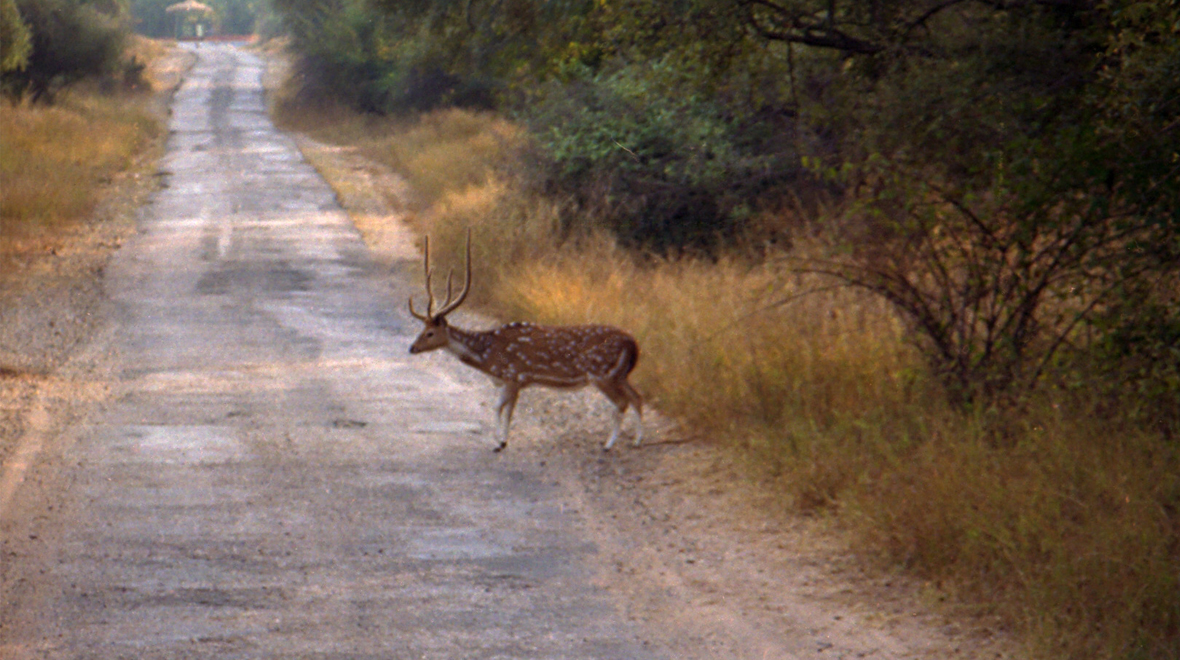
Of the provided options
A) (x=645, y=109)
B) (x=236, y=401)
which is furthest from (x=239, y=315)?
(x=645, y=109)

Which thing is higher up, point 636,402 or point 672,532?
point 636,402

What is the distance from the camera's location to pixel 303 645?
17.3 feet

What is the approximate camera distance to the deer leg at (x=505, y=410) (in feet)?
28.5

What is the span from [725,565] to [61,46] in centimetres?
3591

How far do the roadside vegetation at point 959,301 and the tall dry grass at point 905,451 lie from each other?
0.06ft

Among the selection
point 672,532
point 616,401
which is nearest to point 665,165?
point 616,401

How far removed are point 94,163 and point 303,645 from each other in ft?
82.8

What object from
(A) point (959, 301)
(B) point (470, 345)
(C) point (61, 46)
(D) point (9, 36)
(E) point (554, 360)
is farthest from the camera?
(C) point (61, 46)

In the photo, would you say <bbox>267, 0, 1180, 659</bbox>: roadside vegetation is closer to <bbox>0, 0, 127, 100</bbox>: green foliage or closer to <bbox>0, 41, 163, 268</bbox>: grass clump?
<bbox>0, 41, 163, 268</bbox>: grass clump

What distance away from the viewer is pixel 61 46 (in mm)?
37000

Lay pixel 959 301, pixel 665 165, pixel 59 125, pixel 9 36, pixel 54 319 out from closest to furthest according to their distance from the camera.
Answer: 1. pixel 959 301
2. pixel 54 319
3. pixel 665 165
4. pixel 9 36
5. pixel 59 125

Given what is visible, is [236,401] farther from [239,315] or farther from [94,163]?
[94,163]

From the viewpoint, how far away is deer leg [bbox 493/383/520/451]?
8.67 meters

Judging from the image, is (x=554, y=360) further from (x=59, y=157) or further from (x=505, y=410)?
(x=59, y=157)
